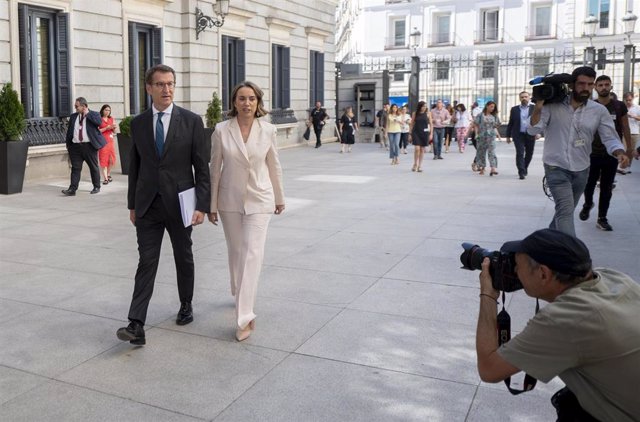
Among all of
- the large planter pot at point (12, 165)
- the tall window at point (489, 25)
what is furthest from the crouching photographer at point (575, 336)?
the tall window at point (489, 25)

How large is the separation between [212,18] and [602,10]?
3437 centimetres

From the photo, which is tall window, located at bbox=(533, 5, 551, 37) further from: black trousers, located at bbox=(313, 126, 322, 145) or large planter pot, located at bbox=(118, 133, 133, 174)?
large planter pot, located at bbox=(118, 133, 133, 174)

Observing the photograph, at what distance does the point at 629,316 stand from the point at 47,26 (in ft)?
46.8

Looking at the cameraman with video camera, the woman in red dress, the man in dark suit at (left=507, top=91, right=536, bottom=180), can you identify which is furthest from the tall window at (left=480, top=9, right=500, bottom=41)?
the cameraman with video camera

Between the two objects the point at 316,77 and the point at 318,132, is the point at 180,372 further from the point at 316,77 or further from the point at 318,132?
the point at 316,77

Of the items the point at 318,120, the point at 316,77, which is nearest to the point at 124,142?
the point at 318,120

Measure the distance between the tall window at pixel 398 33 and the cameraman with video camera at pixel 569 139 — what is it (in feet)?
164

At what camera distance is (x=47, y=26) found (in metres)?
14.5

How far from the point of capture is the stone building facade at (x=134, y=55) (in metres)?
14.2

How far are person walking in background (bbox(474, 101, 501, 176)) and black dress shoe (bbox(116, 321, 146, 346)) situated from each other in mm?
12159

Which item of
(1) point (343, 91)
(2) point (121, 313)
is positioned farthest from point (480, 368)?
(1) point (343, 91)

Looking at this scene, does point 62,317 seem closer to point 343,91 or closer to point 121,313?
point 121,313

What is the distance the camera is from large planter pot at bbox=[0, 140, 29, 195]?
12297 millimetres

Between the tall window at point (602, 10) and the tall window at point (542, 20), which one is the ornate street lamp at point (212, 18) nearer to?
the tall window at point (602, 10)
